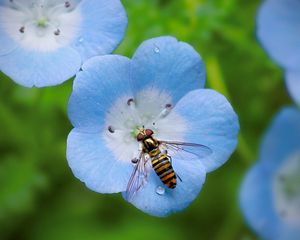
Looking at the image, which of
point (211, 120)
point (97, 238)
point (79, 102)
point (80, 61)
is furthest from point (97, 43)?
point (97, 238)

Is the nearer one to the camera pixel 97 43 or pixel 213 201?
pixel 97 43

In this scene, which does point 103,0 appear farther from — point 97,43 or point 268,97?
point 268,97

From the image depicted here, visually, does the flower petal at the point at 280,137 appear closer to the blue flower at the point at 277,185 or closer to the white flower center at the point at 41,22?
the blue flower at the point at 277,185

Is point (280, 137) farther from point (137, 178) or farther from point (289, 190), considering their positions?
point (137, 178)

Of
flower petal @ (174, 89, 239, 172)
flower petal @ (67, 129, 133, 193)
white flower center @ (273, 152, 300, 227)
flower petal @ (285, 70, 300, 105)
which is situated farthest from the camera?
white flower center @ (273, 152, 300, 227)

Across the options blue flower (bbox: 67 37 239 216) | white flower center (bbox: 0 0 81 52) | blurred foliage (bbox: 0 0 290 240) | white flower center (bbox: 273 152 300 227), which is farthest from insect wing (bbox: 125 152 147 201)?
white flower center (bbox: 273 152 300 227)

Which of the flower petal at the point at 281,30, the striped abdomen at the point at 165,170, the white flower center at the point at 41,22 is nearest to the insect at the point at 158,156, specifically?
the striped abdomen at the point at 165,170

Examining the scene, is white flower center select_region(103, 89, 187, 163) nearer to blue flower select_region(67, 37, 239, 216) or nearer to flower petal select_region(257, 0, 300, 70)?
blue flower select_region(67, 37, 239, 216)
